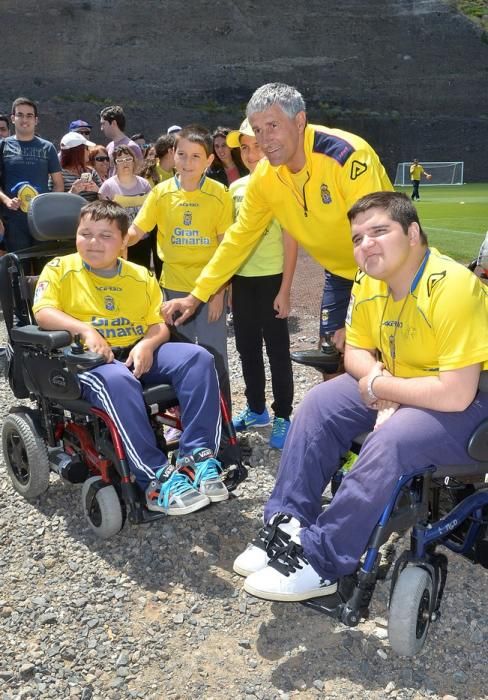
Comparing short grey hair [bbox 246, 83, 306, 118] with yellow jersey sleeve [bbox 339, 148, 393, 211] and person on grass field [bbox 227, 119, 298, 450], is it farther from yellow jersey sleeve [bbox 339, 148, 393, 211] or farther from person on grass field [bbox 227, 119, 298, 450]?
person on grass field [bbox 227, 119, 298, 450]

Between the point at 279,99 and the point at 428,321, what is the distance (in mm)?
1303

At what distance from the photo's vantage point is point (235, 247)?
3949 mm

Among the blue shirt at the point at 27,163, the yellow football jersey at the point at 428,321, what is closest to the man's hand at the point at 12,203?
the blue shirt at the point at 27,163

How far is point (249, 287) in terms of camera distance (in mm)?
4504

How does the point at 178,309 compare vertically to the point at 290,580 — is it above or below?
above

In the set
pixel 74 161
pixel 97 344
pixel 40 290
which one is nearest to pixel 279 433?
pixel 97 344

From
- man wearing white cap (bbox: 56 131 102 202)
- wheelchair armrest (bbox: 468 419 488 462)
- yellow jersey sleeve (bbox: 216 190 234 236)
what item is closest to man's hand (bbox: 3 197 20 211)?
man wearing white cap (bbox: 56 131 102 202)

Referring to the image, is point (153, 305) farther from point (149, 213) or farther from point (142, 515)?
point (142, 515)

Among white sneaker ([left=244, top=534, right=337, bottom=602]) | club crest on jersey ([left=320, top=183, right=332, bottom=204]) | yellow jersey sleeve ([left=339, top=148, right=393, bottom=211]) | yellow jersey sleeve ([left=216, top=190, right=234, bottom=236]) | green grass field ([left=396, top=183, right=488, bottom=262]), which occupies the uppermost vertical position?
yellow jersey sleeve ([left=339, top=148, right=393, bottom=211])

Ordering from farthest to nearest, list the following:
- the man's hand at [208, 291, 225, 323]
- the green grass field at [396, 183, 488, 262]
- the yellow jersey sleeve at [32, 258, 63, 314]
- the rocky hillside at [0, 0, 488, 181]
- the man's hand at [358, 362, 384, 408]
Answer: the rocky hillside at [0, 0, 488, 181] → the green grass field at [396, 183, 488, 262] → the man's hand at [208, 291, 225, 323] → the yellow jersey sleeve at [32, 258, 63, 314] → the man's hand at [358, 362, 384, 408]

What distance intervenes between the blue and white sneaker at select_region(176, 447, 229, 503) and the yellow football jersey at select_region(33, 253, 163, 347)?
0.78 m

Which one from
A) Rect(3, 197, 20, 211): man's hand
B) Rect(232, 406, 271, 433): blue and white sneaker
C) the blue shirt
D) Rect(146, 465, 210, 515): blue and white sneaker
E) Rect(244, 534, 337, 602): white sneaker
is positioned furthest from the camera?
the blue shirt

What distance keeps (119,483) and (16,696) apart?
114 cm

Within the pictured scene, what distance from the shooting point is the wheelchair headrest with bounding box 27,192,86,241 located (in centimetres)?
403
